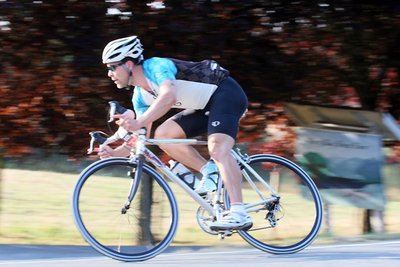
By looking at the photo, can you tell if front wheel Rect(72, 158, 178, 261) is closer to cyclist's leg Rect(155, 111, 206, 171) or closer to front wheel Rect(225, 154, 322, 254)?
cyclist's leg Rect(155, 111, 206, 171)

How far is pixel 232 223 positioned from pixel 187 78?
112 cm

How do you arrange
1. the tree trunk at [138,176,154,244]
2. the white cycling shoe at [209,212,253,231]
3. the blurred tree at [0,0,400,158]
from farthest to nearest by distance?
the blurred tree at [0,0,400,158] → the tree trunk at [138,176,154,244] → the white cycling shoe at [209,212,253,231]

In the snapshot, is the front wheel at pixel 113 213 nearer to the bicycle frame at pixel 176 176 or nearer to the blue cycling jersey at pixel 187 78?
the bicycle frame at pixel 176 176

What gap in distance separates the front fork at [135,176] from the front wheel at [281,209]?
0.74 metres

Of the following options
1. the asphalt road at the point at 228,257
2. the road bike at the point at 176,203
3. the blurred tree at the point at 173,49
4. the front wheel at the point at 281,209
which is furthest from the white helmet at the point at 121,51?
the blurred tree at the point at 173,49

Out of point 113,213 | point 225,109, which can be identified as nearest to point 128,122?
point 225,109

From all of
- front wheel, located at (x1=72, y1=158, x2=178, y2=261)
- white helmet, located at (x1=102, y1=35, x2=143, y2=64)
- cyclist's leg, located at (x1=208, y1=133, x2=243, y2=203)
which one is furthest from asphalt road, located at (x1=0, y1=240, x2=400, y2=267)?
white helmet, located at (x1=102, y1=35, x2=143, y2=64)

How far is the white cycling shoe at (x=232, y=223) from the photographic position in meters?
6.11

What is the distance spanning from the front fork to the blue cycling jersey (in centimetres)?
47

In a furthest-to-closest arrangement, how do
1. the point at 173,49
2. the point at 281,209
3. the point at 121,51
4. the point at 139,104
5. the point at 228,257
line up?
1. the point at 173,49
2. the point at 281,209
3. the point at 228,257
4. the point at 139,104
5. the point at 121,51

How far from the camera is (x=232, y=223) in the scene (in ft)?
20.1

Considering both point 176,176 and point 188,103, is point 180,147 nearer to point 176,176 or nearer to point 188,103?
point 176,176

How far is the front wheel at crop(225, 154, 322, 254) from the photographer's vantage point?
647cm

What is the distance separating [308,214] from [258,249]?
492 mm
